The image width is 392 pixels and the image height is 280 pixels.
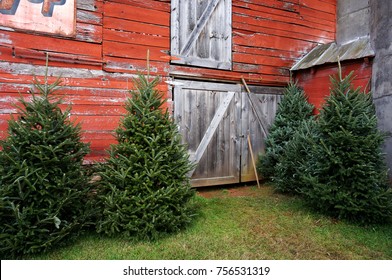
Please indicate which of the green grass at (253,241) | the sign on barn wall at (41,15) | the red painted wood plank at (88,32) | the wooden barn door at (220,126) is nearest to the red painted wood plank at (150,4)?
the red painted wood plank at (88,32)

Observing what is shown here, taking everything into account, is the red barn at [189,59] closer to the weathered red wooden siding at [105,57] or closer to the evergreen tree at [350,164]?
the weathered red wooden siding at [105,57]

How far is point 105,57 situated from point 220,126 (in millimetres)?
2888

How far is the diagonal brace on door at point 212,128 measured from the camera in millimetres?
6196

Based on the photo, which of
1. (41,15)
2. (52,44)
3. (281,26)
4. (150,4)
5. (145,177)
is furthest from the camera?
(281,26)

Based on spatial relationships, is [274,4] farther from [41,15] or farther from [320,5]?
[41,15]

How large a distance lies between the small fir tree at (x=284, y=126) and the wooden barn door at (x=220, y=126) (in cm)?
24

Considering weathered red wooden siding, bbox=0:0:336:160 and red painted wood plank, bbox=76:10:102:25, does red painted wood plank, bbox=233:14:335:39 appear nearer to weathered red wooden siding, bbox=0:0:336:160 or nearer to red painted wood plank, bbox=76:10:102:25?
weathered red wooden siding, bbox=0:0:336:160

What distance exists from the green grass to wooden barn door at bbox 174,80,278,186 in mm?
1653

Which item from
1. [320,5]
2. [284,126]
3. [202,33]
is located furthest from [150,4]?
[320,5]

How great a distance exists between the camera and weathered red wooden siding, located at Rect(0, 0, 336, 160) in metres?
4.66

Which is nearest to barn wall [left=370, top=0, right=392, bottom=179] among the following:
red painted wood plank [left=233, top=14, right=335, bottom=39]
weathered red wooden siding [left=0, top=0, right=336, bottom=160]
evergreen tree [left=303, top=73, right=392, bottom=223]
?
evergreen tree [left=303, top=73, right=392, bottom=223]

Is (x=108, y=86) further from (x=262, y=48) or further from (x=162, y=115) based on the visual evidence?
(x=262, y=48)

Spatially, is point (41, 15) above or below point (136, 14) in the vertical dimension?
below

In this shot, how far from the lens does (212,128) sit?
250 inches
